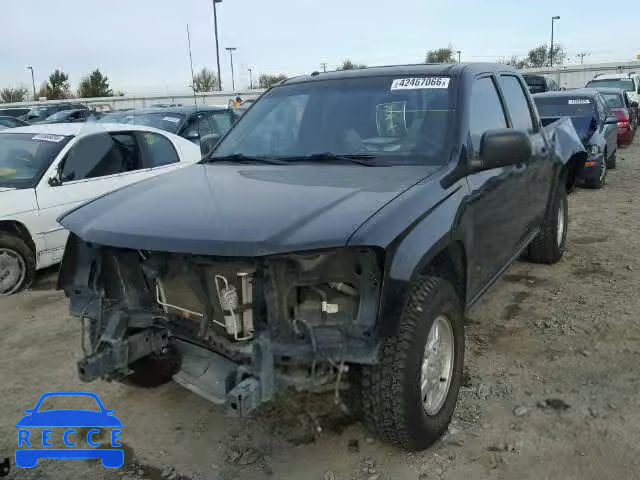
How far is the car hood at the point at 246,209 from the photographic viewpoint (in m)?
2.47

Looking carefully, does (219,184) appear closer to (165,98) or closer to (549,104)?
(549,104)

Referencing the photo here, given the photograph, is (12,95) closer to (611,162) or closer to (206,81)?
(206,81)

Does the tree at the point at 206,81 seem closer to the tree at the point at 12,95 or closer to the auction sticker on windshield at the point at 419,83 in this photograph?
the tree at the point at 12,95

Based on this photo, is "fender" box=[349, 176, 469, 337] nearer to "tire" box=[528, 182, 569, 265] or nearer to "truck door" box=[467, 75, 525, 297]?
"truck door" box=[467, 75, 525, 297]

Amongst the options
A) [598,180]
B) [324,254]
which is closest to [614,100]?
[598,180]

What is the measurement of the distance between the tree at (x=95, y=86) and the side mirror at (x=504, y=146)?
179 ft

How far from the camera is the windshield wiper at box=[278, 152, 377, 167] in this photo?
350 centimetres

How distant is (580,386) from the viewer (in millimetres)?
3584

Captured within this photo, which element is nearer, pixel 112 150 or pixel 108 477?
pixel 108 477

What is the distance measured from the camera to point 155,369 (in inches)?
137

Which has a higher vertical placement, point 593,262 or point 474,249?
point 474,249

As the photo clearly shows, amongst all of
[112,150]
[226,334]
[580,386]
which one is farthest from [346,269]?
[112,150]

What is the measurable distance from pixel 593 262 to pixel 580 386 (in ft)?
9.11

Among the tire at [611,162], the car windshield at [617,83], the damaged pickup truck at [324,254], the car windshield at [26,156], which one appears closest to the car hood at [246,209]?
the damaged pickup truck at [324,254]
